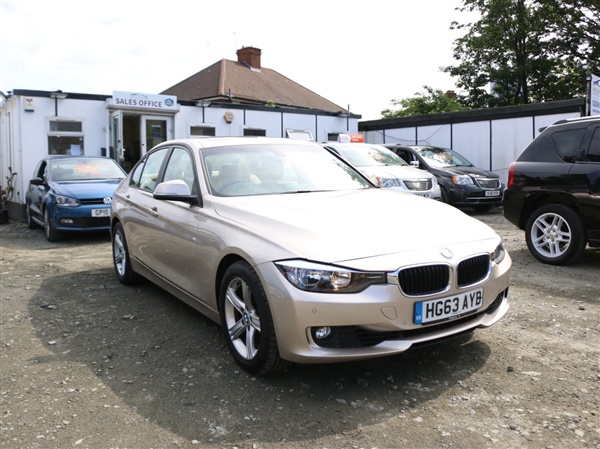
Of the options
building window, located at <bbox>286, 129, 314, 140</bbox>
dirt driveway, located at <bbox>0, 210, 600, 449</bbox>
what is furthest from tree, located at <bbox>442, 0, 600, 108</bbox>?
dirt driveway, located at <bbox>0, 210, 600, 449</bbox>

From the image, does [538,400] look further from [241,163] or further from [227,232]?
[241,163]

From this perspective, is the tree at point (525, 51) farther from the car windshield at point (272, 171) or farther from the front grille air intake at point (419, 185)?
the car windshield at point (272, 171)

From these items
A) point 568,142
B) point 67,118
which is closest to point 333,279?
point 568,142

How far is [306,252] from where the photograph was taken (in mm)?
3039

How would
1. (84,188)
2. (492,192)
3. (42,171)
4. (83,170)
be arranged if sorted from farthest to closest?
(492,192), (42,171), (83,170), (84,188)

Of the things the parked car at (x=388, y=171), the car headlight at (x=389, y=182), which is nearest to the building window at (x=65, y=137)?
the parked car at (x=388, y=171)

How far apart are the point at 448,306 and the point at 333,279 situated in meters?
0.71

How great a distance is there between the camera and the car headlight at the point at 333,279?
2.95m

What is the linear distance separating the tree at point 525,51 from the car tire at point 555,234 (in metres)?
24.7

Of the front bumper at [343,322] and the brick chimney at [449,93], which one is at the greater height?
the brick chimney at [449,93]

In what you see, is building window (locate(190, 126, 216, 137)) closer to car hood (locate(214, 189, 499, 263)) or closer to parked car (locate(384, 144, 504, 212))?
parked car (locate(384, 144, 504, 212))

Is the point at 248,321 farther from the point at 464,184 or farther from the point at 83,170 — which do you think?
the point at 464,184

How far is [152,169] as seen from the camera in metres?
5.34

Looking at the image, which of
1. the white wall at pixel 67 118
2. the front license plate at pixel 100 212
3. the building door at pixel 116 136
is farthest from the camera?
the building door at pixel 116 136
